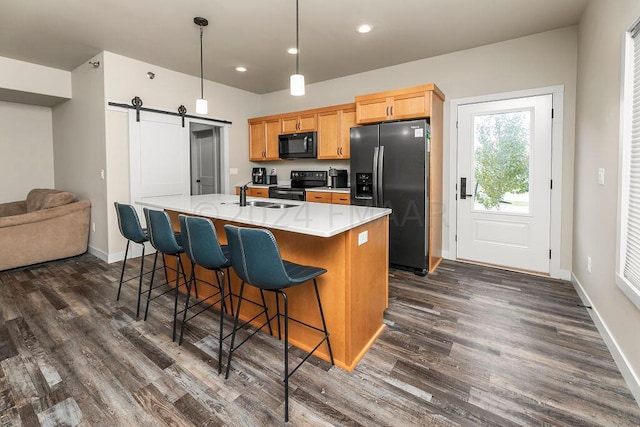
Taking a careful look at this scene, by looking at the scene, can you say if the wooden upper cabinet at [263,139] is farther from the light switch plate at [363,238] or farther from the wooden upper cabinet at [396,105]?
the light switch plate at [363,238]

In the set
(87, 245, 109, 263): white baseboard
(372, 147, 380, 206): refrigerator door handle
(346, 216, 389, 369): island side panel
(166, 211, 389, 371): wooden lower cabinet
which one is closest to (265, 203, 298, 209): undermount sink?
(166, 211, 389, 371): wooden lower cabinet

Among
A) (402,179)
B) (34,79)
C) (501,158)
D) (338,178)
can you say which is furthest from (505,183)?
(34,79)

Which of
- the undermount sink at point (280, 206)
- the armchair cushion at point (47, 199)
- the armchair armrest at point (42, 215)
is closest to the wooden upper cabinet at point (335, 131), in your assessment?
the undermount sink at point (280, 206)

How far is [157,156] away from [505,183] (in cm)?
463

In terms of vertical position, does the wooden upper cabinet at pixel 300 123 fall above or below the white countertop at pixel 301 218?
above

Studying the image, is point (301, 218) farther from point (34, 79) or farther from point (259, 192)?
point (34, 79)

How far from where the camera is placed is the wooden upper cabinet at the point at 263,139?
215 inches

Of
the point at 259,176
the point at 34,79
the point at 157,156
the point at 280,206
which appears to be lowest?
the point at 280,206

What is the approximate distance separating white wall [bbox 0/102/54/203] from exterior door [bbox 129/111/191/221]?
7.95 feet

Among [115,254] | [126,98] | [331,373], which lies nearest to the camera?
[331,373]

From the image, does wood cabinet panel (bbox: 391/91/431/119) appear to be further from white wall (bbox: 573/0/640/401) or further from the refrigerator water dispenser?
white wall (bbox: 573/0/640/401)

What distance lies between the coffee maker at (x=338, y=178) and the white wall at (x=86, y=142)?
3.04 metres

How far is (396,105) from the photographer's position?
3.82 meters

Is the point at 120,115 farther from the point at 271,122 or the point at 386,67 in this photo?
the point at 386,67
